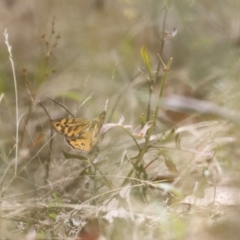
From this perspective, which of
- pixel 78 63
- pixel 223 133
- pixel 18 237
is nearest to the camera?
pixel 18 237

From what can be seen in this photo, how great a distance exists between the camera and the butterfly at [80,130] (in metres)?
0.71

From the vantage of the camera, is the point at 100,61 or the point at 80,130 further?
the point at 100,61

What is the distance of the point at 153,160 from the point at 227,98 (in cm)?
17

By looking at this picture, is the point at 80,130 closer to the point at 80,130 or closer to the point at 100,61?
the point at 80,130

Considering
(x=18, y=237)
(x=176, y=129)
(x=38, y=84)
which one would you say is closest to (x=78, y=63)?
(x=38, y=84)

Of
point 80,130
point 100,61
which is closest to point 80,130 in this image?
point 80,130

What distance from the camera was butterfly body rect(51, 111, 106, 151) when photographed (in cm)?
71

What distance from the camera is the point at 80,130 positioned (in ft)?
2.35

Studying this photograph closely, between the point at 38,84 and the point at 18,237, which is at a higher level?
the point at 38,84

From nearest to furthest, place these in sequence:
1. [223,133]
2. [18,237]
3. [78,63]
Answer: [18,237] < [223,133] < [78,63]

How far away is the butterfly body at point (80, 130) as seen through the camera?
27.9 inches

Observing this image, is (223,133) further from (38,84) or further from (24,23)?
(24,23)

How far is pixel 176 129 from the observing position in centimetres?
79

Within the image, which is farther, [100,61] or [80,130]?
[100,61]
